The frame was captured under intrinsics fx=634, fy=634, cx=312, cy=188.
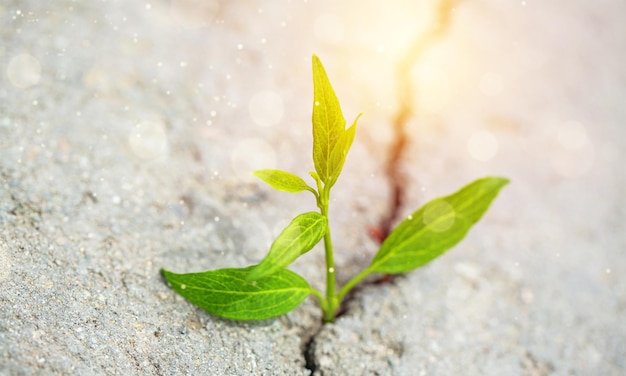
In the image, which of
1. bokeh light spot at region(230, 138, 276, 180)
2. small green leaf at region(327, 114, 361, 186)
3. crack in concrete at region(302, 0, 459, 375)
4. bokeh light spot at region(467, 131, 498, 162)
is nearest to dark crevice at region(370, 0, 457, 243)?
crack in concrete at region(302, 0, 459, 375)

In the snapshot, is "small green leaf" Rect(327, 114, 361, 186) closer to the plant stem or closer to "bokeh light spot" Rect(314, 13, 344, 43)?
the plant stem

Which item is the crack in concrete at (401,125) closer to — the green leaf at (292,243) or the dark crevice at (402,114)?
the dark crevice at (402,114)

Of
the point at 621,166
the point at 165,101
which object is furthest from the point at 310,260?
the point at 621,166

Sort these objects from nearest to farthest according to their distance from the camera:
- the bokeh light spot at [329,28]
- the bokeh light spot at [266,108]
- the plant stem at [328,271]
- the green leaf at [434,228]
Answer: the plant stem at [328,271] → the green leaf at [434,228] → the bokeh light spot at [266,108] → the bokeh light spot at [329,28]

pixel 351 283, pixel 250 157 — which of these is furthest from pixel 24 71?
pixel 351 283

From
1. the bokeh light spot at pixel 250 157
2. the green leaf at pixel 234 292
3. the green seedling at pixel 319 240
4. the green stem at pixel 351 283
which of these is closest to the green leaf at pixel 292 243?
the green seedling at pixel 319 240

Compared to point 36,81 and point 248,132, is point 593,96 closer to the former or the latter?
point 248,132
